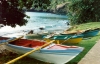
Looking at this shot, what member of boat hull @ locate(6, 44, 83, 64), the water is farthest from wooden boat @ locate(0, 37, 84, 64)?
the water

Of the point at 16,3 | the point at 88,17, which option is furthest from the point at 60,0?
the point at 16,3

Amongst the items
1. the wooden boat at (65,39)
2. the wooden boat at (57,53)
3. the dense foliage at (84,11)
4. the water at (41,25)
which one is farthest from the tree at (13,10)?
the water at (41,25)

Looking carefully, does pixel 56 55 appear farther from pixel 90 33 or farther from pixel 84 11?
pixel 84 11

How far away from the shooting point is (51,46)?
10.9 m

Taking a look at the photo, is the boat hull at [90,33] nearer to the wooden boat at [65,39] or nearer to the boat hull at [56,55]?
the wooden boat at [65,39]

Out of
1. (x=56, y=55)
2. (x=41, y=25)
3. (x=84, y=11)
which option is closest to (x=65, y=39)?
(x=56, y=55)

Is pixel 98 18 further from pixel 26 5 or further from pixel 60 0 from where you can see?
pixel 60 0

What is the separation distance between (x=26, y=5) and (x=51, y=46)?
398 cm

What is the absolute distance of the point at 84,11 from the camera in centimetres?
3562

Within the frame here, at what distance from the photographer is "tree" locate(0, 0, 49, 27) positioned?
43.7 ft

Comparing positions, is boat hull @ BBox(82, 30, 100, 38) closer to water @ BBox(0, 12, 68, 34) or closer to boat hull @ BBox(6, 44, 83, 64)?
boat hull @ BBox(6, 44, 83, 64)

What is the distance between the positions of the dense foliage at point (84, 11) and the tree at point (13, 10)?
21.7m

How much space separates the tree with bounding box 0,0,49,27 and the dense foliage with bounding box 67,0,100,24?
21720mm

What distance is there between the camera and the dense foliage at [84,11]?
115 feet
